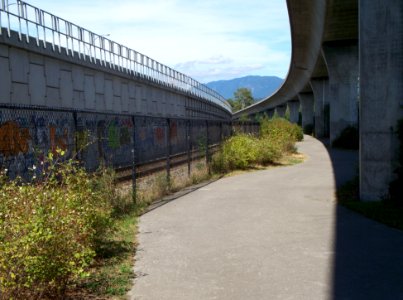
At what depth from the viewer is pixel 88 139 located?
9.79 meters

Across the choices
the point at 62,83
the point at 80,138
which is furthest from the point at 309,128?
the point at 80,138

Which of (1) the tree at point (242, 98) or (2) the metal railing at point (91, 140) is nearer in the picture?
(2) the metal railing at point (91, 140)

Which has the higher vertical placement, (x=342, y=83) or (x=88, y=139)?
(x=342, y=83)

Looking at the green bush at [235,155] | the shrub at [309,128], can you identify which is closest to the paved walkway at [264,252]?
the green bush at [235,155]

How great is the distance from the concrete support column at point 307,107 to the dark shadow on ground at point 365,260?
59649mm

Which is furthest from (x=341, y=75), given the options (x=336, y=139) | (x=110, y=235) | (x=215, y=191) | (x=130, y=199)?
(x=110, y=235)

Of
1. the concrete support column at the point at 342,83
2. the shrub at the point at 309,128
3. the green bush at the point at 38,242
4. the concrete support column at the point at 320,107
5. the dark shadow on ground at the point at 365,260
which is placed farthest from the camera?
the shrub at the point at 309,128

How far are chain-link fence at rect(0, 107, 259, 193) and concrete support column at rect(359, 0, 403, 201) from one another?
17.4 ft

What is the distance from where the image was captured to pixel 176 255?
669 cm

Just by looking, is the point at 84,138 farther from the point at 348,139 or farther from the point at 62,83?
the point at 348,139

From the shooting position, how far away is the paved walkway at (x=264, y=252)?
5242 mm

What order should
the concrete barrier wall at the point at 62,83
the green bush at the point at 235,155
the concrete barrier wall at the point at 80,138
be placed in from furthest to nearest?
the green bush at the point at 235,155 → the concrete barrier wall at the point at 62,83 → the concrete barrier wall at the point at 80,138

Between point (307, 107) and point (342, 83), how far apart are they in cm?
3708

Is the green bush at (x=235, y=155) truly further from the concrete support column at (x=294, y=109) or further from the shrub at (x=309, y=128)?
the concrete support column at (x=294, y=109)
